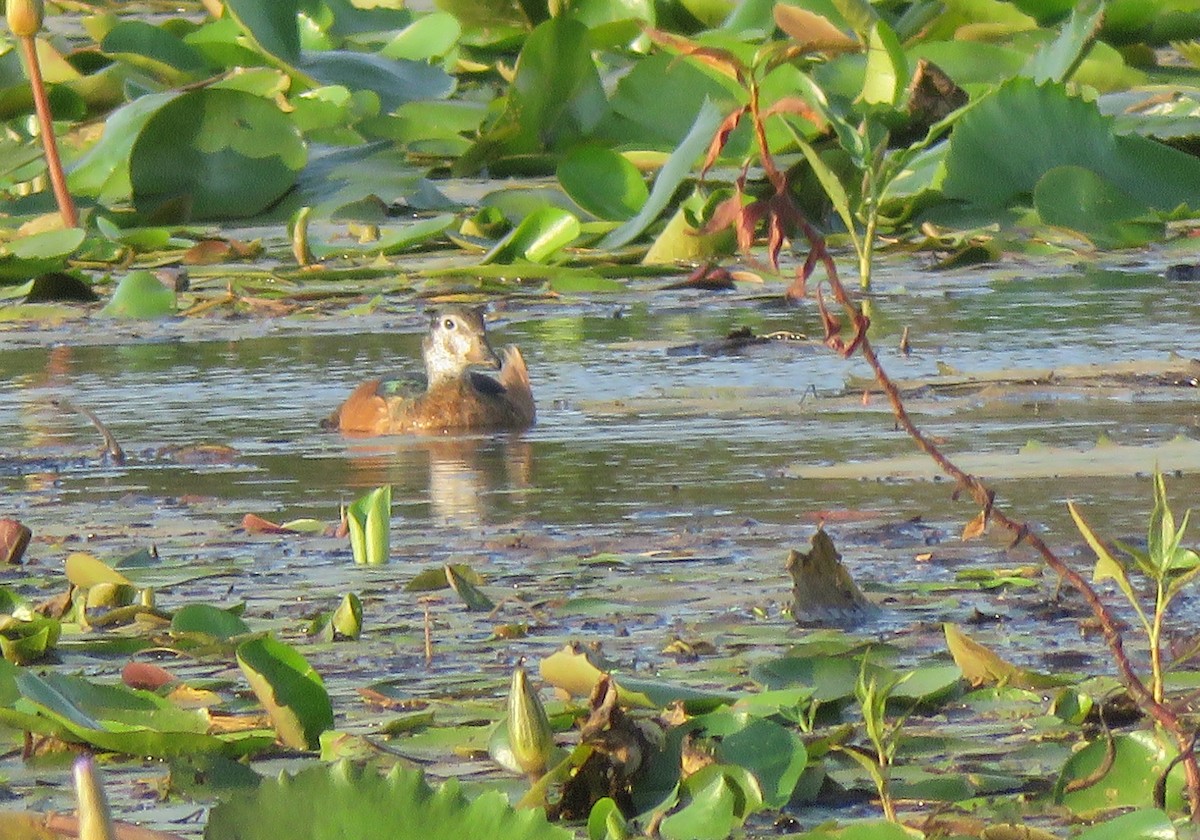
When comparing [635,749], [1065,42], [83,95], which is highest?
[635,749]

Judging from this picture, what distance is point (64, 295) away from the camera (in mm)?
9062

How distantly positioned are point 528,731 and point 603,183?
22.3 feet

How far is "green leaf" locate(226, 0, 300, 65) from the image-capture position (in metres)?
10.9

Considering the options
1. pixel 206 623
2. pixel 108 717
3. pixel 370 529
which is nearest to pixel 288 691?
pixel 108 717

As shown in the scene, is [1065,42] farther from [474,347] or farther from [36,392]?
[36,392]

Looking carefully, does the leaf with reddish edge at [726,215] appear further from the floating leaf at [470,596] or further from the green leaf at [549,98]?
the green leaf at [549,98]

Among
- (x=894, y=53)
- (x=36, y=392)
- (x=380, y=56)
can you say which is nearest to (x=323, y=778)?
(x=36, y=392)

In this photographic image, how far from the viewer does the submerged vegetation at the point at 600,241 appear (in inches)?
110

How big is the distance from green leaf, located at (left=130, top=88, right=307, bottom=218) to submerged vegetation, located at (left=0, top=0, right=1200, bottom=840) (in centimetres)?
2

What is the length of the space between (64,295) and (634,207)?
7.35 ft

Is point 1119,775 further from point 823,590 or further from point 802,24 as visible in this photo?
point 802,24

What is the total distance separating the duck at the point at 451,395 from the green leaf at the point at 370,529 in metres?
2.11

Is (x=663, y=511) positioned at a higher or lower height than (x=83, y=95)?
higher

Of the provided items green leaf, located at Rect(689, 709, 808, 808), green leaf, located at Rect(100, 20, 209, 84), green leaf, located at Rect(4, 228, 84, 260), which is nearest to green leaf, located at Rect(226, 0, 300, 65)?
green leaf, located at Rect(100, 20, 209, 84)
